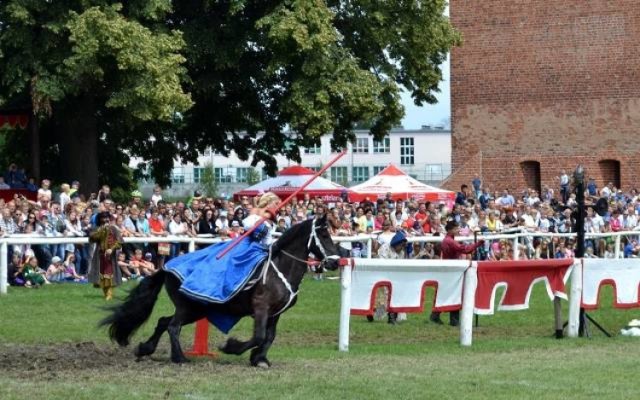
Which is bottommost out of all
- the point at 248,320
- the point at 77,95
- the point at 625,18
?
the point at 248,320

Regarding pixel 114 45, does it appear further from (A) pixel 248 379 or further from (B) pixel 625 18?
(B) pixel 625 18

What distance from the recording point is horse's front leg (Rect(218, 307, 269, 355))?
15.0 meters

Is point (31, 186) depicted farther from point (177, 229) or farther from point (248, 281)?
point (248, 281)

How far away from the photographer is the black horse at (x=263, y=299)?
15195 millimetres

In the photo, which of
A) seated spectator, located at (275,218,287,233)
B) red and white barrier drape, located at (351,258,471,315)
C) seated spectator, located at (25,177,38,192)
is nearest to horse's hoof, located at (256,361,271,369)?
red and white barrier drape, located at (351,258,471,315)

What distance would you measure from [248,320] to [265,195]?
20.6ft

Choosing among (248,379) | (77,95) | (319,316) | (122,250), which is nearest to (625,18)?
(77,95)

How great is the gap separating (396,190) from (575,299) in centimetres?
2336

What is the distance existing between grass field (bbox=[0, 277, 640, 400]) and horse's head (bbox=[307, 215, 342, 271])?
115 cm

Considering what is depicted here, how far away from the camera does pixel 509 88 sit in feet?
169

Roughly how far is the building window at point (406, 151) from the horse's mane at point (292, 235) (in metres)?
96.3

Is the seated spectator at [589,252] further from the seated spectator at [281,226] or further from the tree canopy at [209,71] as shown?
the seated spectator at [281,226]

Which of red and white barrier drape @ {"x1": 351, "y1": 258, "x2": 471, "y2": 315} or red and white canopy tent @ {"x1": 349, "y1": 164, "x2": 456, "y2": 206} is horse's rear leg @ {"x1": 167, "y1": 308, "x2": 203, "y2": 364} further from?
red and white canopy tent @ {"x1": 349, "y1": 164, "x2": 456, "y2": 206}

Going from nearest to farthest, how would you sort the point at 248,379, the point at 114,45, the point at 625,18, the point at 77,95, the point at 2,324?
the point at 248,379, the point at 2,324, the point at 114,45, the point at 77,95, the point at 625,18
